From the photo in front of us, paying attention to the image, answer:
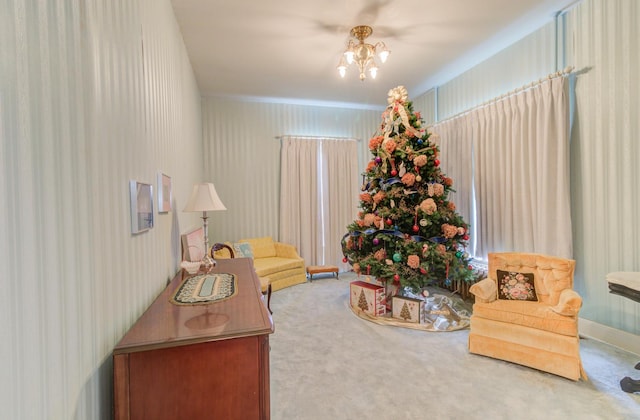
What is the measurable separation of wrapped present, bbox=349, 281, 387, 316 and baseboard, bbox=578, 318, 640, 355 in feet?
6.05

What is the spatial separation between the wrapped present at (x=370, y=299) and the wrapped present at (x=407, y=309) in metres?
0.15

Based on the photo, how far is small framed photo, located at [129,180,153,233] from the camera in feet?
4.91

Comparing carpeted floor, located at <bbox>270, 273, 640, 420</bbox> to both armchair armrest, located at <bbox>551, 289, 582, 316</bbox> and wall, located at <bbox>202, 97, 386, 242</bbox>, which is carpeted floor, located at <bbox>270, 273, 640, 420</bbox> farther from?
wall, located at <bbox>202, 97, 386, 242</bbox>

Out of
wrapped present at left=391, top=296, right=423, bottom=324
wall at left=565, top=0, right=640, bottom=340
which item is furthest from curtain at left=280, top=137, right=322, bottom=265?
wall at left=565, top=0, right=640, bottom=340

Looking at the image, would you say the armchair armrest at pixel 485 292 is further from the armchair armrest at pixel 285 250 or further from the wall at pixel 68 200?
the armchair armrest at pixel 285 250

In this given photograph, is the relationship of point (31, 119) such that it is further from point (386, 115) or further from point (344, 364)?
point (386, 115)

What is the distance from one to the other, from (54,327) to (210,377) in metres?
0.57

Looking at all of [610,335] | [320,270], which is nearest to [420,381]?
[610,335]

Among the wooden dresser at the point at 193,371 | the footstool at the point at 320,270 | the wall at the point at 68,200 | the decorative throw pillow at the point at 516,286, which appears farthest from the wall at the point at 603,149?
the wall at the point at 68,200

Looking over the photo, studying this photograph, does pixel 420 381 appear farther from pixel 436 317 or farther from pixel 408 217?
pixel 408 217

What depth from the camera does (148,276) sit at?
1.73 meters

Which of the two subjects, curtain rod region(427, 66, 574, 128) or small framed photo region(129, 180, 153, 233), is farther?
curtain rod region(427, 66, 574, 128)

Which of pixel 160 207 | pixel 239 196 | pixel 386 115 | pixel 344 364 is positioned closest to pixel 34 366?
pixel 160 207

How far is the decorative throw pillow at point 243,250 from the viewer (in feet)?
14.9
